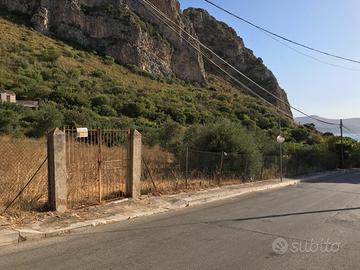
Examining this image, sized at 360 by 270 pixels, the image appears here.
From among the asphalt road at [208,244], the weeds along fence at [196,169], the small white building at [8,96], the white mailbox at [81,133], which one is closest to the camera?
the asphalt road at [208,244]

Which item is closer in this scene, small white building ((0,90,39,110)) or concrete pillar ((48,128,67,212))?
concrete pillar ((48,128,67,212))

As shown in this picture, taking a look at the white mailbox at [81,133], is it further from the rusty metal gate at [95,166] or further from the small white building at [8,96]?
the small white building at [8,96]

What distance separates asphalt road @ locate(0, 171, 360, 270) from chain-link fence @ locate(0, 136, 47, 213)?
1980mm

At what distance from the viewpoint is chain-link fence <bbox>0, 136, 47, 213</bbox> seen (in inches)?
428

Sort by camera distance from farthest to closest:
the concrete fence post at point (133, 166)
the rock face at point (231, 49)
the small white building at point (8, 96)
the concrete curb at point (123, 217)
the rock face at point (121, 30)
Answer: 1. the rock face at point (231, 49)
2. the rock face at point (121, 30)
3. the small white building at point (8, 96)
4. the concrete fence post at point (133, 166)
5. the concrete curb at point (123, 217)

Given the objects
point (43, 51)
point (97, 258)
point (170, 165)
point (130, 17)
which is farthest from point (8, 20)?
point (97, 258)

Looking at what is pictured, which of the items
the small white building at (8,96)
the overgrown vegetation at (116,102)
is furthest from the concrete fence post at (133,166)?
the small white building at (8,96)

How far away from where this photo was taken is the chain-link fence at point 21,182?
10859 mm

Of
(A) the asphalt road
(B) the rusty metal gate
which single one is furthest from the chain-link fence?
(A) the asphalt road

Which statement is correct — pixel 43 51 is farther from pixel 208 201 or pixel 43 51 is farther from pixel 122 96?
pixel 208 201

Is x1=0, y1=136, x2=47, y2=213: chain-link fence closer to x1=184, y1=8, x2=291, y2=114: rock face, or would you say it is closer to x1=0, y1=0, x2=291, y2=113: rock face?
x1=0, y1=0, x2=291, y2=113: rock face

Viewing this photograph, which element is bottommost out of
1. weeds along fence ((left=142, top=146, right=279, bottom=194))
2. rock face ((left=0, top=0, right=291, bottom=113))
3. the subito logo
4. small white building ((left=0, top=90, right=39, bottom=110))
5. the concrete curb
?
the subito logo

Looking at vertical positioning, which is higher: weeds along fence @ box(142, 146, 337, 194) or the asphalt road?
weeds along fence @ box(142, 146, 337, 194)

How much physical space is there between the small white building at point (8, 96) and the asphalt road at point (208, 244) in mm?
45495
